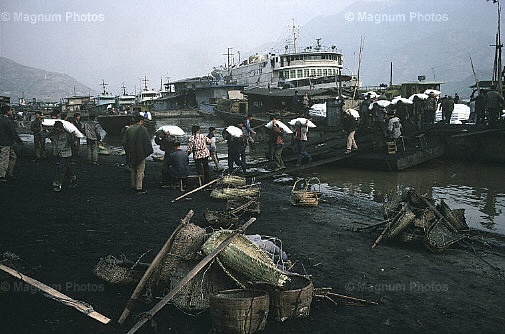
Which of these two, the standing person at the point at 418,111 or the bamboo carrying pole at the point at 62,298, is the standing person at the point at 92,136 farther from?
the standing person at the point at 418,111

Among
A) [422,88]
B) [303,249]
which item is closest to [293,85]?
[422,88]

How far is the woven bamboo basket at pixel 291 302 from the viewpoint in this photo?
3736mm

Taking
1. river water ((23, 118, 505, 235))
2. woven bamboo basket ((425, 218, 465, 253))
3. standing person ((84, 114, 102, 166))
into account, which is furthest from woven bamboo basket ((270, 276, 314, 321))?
standing person ((84, 114, 102, 166))

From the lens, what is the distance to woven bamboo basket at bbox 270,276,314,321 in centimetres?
374

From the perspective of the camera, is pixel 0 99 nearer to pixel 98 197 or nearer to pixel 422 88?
pixel 98 197

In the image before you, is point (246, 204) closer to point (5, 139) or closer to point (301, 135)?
point (301, 135)

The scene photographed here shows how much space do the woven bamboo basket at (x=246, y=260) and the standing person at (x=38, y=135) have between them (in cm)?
1348

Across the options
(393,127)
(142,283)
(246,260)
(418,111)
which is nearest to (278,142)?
(393,127)

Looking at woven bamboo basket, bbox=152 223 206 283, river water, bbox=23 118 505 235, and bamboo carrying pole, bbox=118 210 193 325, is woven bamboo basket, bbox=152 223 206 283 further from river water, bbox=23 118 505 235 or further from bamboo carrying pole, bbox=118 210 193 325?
river water, bbox=23 118 505 235

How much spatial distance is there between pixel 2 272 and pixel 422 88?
109ft

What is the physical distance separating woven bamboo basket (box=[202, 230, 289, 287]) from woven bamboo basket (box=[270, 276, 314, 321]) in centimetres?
13

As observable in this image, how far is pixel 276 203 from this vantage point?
920 centimetres

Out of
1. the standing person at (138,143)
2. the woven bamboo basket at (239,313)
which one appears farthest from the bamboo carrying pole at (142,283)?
the standing person at (138,143)

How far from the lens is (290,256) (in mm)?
5676
